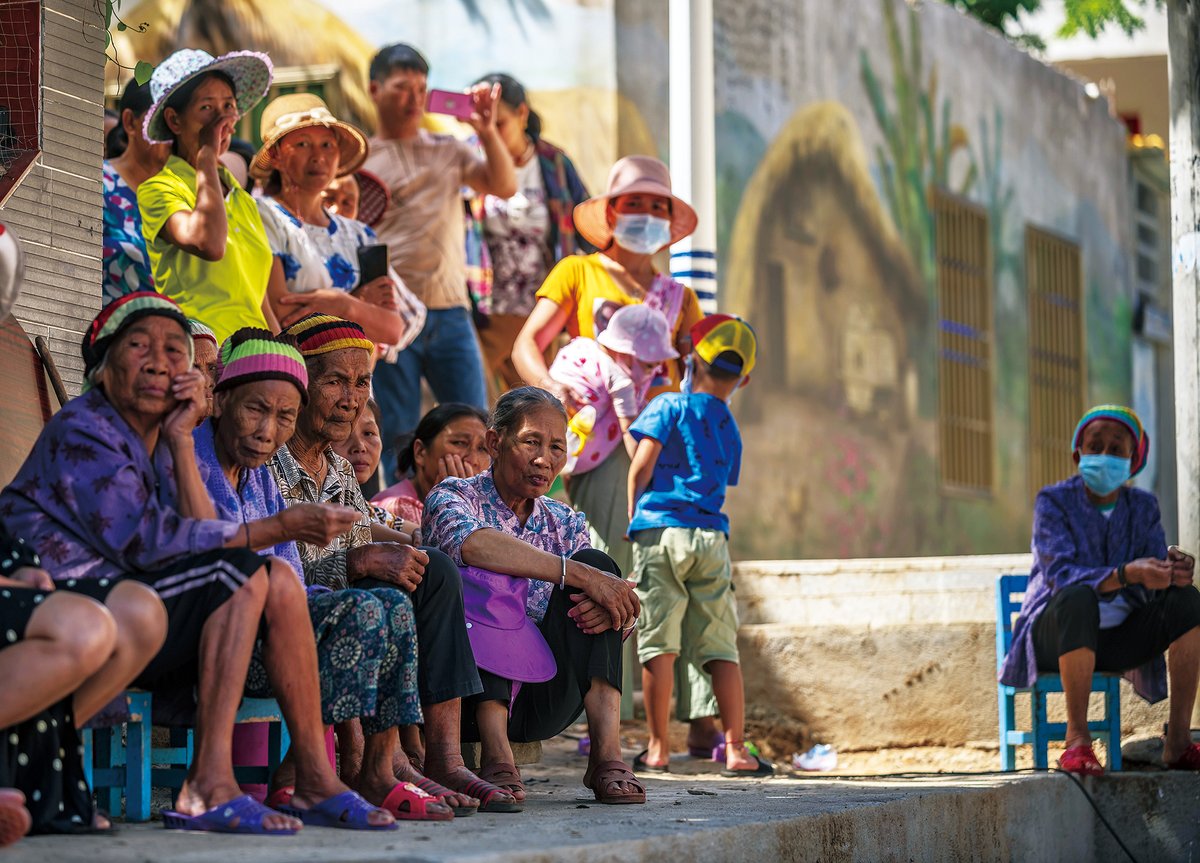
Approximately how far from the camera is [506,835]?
13.2 feet

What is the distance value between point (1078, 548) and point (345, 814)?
3.84 metres

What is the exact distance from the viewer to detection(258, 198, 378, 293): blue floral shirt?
7.02m

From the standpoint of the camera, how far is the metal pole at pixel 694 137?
9586 mm

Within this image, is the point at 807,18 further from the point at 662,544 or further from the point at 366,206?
the point at 662,544

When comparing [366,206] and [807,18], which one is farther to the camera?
[807,18]

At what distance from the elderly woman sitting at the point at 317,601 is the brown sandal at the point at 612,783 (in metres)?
0.76

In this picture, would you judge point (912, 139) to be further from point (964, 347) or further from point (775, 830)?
point (775, 830)

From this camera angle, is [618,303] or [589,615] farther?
[618,303]

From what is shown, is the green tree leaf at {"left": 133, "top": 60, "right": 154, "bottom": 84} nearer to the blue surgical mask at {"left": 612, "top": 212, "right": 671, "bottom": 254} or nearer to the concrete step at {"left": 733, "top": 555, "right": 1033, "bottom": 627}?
the blue surgical mask at {"left": 612, "top": 212, "right": 671, "bottom": 254}

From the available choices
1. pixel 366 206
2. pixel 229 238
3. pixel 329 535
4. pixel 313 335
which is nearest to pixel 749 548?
pixel 366 206

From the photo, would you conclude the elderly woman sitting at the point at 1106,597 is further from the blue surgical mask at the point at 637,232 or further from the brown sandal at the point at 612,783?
the brown sandal at the point at 612,783

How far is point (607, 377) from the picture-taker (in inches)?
294

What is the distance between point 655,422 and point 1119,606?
1.84m

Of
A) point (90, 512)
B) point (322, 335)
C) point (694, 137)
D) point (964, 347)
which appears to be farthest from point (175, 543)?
point (964, 347)
